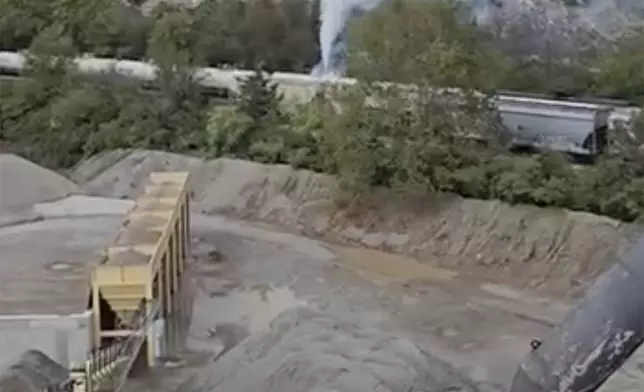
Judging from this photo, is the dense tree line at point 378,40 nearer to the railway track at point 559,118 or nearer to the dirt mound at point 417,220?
the railway track at point 559,118

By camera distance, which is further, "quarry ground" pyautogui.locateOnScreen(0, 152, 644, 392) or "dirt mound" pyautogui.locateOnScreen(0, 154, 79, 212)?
"dirt mound" pyautogui.locateOnScreen(0, 154, 79, 212)

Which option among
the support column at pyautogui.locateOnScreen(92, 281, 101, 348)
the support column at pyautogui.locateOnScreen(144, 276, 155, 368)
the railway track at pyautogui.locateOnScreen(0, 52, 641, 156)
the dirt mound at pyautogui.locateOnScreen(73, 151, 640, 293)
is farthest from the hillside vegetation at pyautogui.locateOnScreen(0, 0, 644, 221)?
the support column at pyautogui.locateOnScreen(92, 281, 101, 348)

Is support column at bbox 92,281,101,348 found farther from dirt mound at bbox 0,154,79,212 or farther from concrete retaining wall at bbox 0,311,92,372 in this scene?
dirt mound at bbox 0,154,79,212

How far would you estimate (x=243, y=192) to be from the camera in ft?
45.5

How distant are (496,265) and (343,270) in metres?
1.54

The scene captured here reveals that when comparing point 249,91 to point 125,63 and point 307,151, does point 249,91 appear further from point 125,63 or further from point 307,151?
point 125,63

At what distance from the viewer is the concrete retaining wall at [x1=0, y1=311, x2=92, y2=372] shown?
7945 millimetres

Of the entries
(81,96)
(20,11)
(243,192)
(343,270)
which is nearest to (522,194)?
(343,270)

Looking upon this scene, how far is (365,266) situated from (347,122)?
1667mm

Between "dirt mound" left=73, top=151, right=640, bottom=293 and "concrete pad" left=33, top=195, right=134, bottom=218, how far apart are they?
0.77 metres

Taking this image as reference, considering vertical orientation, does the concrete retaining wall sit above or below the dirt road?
above

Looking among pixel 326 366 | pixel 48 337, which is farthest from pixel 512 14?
pixel 326 366

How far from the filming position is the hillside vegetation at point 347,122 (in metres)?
12.2

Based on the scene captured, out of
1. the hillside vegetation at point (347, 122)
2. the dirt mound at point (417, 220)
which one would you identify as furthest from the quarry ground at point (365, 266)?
the hillside vegetation at point (347, 122)
